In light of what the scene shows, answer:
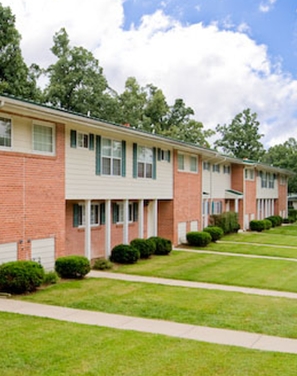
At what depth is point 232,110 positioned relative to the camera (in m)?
66.1

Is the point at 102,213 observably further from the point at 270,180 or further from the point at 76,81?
the point at 270,180

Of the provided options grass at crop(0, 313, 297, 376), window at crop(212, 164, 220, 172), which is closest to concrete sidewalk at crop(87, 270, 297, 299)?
grass at crop(0, 313, 297, 376)

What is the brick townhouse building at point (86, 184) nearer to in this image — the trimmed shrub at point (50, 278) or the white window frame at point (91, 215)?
the white window frame at point (91, 215)

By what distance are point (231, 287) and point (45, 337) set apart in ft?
25.1

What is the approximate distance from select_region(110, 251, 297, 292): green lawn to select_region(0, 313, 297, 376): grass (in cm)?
706

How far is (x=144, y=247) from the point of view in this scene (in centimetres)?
2006

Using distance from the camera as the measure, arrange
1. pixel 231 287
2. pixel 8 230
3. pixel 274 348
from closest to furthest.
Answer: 1. pixel 274 348
2. pixel 8 230
3. pixel 231 287

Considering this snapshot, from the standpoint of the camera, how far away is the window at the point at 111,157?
18.6 meters

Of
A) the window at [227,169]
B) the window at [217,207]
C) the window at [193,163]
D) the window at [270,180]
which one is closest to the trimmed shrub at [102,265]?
the window at [193,163]

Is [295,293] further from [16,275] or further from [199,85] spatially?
[199,85]

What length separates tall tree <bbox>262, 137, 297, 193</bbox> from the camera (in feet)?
190

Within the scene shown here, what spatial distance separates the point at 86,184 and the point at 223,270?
6.23 meters

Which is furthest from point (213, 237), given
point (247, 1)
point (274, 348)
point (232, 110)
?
point (232, 110)

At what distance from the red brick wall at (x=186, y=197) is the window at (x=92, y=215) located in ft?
18.4
